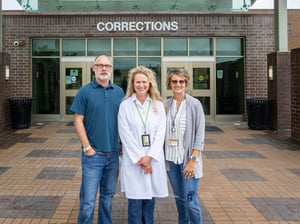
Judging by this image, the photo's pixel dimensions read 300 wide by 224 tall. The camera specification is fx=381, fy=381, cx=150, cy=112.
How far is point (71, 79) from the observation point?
15.7 metres

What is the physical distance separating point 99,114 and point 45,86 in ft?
42.4

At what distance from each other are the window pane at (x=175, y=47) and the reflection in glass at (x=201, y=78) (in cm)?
90

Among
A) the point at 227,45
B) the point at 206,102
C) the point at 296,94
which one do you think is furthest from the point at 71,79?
the point at 296,94

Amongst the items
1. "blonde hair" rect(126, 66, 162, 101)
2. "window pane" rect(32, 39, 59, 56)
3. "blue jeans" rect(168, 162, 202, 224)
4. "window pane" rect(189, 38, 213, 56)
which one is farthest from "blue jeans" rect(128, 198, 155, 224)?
"window pane" rect(32, 39, 59, 56)

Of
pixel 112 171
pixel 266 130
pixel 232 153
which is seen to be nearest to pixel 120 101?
pixel 112 171

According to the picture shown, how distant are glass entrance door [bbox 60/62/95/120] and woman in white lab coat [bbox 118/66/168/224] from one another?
12310 mm

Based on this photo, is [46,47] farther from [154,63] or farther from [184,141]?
[184,141]

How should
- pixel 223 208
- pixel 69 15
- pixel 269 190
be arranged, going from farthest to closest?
1. pixel 69 15
2. pixel 269 190
3. pixel 223 208

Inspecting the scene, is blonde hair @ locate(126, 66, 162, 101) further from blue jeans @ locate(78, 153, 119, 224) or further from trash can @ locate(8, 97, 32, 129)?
trash can @ locate(8, 97, 32, 129)

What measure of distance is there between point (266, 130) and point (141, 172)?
10.2 meters

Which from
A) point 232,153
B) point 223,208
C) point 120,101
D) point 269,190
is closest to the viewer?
point 120,101

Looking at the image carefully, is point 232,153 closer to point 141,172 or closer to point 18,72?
point 141,172

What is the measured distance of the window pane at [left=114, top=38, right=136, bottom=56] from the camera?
1563 cm

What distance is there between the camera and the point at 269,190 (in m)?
5.75
